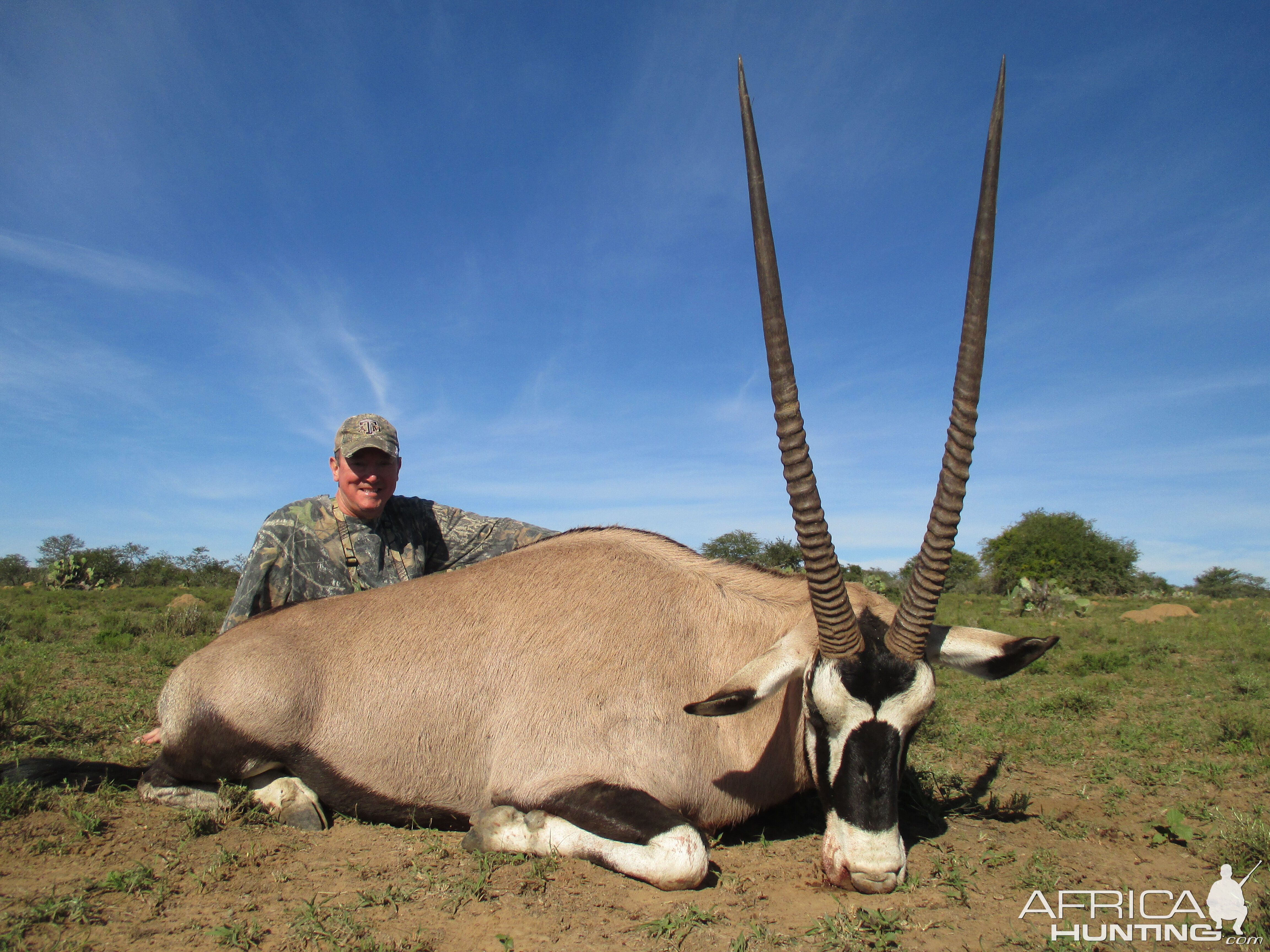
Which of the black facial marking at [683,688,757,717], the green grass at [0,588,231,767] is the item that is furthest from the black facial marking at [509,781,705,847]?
the green grass at [0,588,231,767]

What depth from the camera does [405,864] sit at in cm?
345

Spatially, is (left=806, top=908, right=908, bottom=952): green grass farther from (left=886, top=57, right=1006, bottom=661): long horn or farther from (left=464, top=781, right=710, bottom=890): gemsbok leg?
(left=886, top=57, right=1006, bottom=661): long horn

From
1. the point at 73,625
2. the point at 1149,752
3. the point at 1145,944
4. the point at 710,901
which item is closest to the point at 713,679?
the point at 710,901

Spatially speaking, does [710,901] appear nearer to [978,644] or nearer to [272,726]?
[978,644]

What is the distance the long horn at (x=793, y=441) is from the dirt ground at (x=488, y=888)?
1.10 m

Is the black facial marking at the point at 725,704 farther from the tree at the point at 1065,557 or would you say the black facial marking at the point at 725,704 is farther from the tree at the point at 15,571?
the tree at the point at 15,571

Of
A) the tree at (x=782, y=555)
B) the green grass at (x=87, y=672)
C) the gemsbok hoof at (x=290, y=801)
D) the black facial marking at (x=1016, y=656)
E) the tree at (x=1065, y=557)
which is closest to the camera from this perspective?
the black facial marking at (x=1016, y=656)

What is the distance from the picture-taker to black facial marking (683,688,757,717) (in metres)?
3.13

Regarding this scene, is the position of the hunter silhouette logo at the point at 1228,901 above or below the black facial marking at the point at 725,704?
below

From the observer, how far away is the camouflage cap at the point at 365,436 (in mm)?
5930

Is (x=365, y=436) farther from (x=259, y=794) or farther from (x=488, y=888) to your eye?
(x=488, y=888)

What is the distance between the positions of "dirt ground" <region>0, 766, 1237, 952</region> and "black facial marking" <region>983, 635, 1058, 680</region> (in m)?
0.88

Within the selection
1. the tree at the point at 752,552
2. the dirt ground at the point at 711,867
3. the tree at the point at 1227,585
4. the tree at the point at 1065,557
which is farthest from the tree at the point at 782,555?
the tree at the point at 1227,585

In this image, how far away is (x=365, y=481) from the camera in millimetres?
6012
